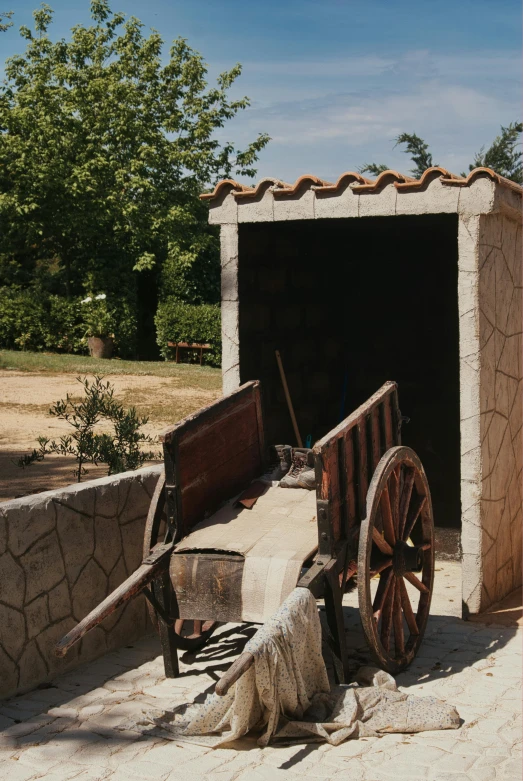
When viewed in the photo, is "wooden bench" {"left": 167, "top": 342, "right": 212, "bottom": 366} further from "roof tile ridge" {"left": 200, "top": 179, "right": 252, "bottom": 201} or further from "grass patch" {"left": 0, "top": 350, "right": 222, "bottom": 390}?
"roof tile ridge" {"left": 200, "top": 179, "right": 252, "bottom": 201}

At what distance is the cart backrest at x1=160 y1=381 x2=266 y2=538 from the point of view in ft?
16.5

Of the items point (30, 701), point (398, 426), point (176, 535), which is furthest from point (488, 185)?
point (30, 701)

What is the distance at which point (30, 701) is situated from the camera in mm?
4789

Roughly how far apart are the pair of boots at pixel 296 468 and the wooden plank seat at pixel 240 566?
1.51 ft

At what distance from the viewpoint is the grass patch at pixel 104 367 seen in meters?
17.5

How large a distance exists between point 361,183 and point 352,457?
2300 millimetres

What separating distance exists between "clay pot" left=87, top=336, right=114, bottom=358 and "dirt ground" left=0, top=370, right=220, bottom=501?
397 centimetres

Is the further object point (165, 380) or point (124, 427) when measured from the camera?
point (165, 380)

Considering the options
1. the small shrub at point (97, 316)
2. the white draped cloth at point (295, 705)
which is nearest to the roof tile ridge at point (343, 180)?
the white draped cloth at point (295, 705)

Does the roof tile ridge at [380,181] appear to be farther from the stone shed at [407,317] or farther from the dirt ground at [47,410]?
the dirt ground at [47,410]

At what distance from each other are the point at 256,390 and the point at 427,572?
1.59 meters

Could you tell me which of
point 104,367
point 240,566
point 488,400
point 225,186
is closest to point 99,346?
point 104,367

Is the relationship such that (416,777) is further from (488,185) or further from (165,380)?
(165,380)

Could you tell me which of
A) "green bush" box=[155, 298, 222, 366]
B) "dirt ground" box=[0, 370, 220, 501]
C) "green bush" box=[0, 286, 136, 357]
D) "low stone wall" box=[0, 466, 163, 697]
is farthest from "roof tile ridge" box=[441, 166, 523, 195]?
"green bush" box=[0, 286, 136, 357]
